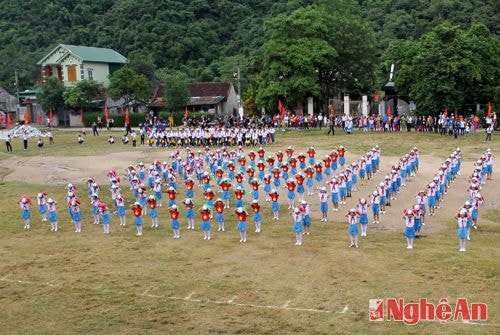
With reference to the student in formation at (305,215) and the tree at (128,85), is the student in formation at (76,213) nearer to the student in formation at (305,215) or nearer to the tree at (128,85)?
the student in formation at (305,215)

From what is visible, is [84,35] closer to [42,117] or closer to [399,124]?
[42,117]

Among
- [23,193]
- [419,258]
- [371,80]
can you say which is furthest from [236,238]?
[371,80]

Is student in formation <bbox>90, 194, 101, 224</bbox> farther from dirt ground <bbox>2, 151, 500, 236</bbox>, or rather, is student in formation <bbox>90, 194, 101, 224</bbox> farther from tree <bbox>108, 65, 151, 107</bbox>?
tree <bbox>108, 65, 151, 107</bbox>

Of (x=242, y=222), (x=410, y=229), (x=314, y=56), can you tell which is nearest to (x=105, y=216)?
(x=242, y=222)

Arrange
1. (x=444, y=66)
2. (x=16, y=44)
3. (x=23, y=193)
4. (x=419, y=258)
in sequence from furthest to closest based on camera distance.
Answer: (x=16, y=44) → (x=444, y=66) → (x=23, y=193) → (x=419, y=258)

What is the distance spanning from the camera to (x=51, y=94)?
193ft

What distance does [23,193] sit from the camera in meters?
27.2

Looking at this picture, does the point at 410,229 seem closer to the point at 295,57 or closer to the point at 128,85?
the point at 295,57

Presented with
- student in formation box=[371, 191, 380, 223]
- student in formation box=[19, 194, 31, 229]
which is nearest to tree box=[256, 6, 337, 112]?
student in formation box=[371, 191, 380, 223]

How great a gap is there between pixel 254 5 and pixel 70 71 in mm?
27421

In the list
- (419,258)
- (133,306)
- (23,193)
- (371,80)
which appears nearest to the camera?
(133,306)

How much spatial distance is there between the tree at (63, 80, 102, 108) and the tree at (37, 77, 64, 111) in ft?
3.44

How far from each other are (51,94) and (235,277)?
48.2 m

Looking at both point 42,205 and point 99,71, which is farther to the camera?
point 99,71
